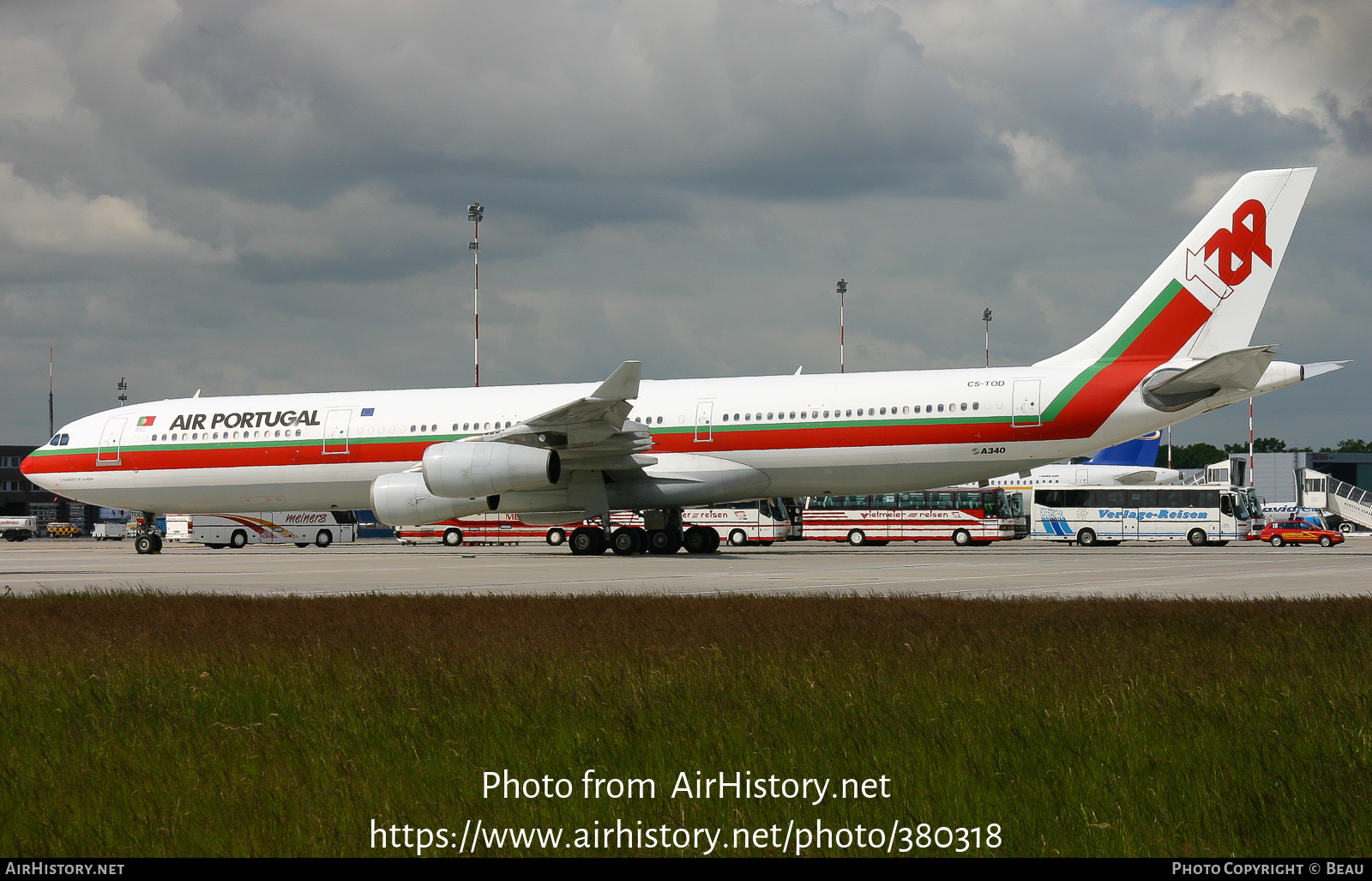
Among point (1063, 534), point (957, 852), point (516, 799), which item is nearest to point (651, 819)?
point (516, 799)

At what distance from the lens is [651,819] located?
5.03 metres

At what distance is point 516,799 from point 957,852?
1981 mm

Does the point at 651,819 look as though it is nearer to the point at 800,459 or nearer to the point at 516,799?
the point at 516,799

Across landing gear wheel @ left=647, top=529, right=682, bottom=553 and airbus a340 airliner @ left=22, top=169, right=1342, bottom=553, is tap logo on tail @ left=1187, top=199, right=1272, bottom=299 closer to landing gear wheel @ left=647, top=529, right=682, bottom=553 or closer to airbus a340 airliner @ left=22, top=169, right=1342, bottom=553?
airbus a340 airliner @ left=22, top=169, right=1342, bottom=553

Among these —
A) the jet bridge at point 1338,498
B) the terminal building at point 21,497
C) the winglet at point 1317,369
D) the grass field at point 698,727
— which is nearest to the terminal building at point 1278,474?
the jet bridge at point 1338,498

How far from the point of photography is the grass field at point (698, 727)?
5.00m

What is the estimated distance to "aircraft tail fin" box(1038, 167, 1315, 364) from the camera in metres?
28.9

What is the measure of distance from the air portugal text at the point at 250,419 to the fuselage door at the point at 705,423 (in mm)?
10911

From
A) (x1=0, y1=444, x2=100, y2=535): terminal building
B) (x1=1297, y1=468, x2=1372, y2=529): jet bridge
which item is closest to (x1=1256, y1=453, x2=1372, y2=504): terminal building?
(x1=1297, y1=468, x2=1372, y2=529): jet bridge

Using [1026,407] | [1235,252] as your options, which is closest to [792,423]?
[1026,407]

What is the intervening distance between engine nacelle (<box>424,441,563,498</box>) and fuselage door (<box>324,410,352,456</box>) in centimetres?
549

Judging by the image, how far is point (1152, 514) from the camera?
52.1 meters

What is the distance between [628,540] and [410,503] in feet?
21.2

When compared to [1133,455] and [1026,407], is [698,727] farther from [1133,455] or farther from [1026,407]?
[1133,455]
